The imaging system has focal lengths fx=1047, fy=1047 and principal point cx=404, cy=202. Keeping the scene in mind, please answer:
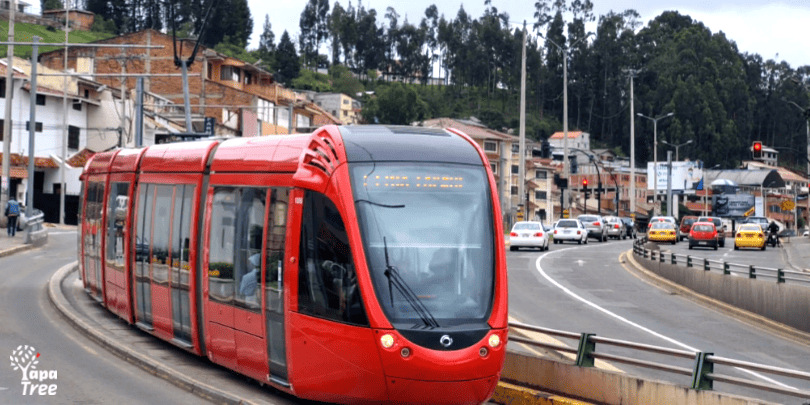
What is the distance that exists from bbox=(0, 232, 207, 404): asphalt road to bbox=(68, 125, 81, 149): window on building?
49.5 meters

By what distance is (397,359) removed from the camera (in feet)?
32.2

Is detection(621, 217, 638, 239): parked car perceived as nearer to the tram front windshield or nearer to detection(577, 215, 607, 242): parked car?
detection(577, 215, 607, 242): parked car

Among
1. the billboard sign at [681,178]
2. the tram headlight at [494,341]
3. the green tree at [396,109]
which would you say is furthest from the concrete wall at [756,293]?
the green tree at [396,109]

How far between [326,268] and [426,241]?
1041 millimetres

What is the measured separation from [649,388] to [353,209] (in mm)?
3536

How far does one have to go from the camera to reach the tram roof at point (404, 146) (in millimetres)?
11086

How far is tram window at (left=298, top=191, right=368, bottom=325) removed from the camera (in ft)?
33.3

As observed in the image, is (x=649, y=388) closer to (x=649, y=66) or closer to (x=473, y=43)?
(x=649, y=66)

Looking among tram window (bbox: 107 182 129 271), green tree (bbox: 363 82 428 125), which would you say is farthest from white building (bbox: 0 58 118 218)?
green tree (bbox: 363 82 428 125)

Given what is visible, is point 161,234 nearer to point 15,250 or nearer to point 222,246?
point 222,246

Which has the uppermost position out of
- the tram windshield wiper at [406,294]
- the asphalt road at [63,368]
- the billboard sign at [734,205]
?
the billboard sign at [734,205]

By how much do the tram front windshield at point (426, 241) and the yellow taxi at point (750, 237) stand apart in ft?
170

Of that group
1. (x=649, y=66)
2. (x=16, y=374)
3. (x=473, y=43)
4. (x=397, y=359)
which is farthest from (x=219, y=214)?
(x=473, y=43)

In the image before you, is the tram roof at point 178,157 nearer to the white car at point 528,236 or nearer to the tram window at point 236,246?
the tram window at point 236,246
